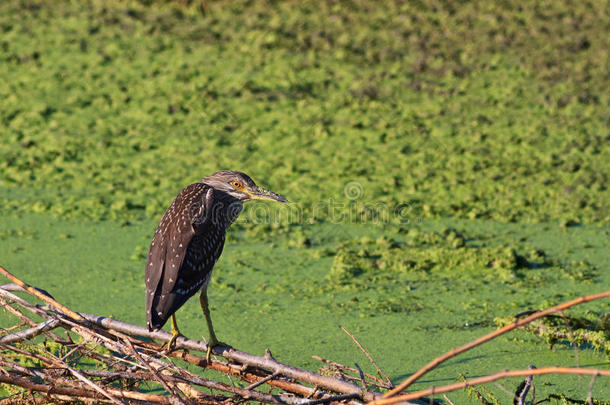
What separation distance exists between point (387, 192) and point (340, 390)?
327cm

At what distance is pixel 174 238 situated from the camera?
12.8 feet

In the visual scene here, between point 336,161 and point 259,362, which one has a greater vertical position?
point 336,161

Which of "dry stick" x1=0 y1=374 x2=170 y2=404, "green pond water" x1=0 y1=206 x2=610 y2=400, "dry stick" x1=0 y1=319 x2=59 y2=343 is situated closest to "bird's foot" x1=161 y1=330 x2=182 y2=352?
"dry stick" x1=0 y1=374 x2=170 y2=404

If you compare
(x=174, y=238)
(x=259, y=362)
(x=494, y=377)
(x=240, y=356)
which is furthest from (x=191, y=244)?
(x=494, y=377)

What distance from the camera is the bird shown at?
12.0 feet

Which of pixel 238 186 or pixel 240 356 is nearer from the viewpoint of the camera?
pixel 240 356

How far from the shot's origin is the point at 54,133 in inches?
278

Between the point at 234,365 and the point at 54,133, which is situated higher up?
the point at 54,133

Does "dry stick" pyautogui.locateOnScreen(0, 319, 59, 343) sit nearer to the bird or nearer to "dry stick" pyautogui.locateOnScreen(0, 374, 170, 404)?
"dry stick" pyautogui.locateOnScreen(0, 374, 170, 404)

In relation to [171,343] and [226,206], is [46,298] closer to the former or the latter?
[171,343]

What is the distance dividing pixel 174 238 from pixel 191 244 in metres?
0.09

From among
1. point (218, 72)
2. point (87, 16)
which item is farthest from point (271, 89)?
point (87, 16)

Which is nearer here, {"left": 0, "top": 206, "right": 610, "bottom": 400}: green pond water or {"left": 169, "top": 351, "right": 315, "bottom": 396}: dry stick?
{"left": 169, "top": 351, "right": 315, "bottom": 396}: dry stick

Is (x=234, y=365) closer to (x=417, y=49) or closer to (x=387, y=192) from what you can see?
(x=387, y=192)
